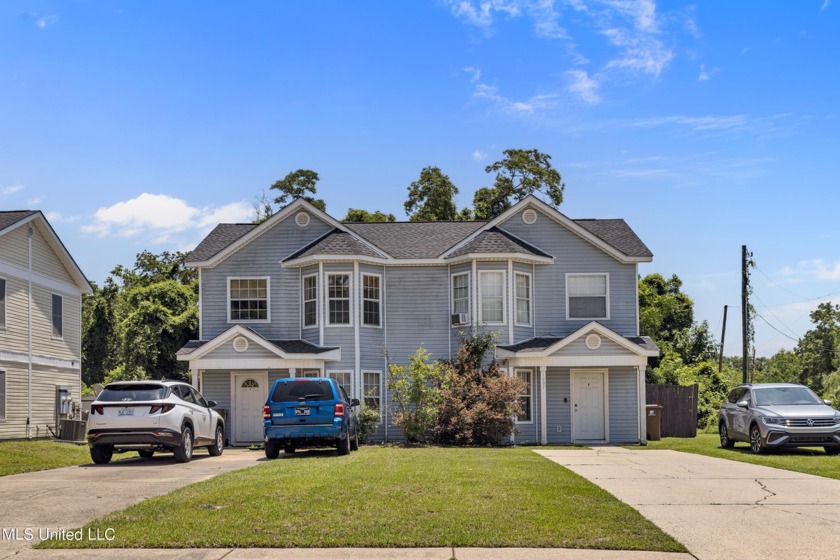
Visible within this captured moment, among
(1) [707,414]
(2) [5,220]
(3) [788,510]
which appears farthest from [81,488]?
(1) [707,414]

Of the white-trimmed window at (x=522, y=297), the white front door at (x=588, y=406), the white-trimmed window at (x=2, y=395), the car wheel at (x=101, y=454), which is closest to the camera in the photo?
the car wheel at (x=101, y=454)

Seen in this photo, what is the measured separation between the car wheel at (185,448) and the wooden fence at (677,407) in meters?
19.9

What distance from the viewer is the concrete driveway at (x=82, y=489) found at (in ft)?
35.2

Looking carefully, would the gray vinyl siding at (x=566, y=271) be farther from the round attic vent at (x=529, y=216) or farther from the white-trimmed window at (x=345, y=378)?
the white-trimmed window at (x=345, y=378)

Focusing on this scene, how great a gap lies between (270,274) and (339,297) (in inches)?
109

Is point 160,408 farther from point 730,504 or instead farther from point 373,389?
point 373,389

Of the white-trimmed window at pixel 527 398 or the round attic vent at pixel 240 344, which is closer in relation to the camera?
the round attic vent at pixel 240 344

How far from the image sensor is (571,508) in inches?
450

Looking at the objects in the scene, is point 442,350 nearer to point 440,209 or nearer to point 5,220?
point 5,220

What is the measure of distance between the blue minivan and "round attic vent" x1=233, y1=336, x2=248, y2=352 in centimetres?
845

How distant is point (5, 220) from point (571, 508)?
966 inches

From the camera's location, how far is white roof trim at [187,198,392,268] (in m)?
31.4

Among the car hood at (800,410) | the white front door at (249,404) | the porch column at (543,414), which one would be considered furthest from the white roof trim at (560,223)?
→ the car hood at (800,410)

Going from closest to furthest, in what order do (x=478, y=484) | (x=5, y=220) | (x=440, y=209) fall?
(x=478, y=484), (x=5, y=220), (x=440, y=209)
